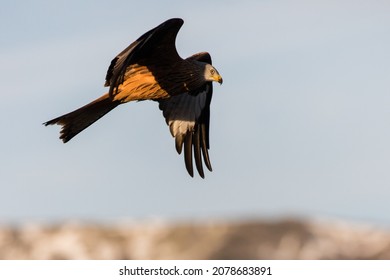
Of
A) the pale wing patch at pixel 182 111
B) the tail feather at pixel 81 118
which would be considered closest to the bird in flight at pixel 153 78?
the tail feather at pixel 81 118

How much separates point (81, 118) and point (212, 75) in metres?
1.92

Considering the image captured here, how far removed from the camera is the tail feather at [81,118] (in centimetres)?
1817

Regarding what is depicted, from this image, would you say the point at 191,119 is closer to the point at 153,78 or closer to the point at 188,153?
the point at 188,153

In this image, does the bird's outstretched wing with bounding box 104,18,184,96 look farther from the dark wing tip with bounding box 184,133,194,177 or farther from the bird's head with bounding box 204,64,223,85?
the dark wing tip with bounding box 184,133,194,177

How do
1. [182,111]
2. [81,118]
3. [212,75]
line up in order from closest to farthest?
[81,118], [212,75], [182,111]

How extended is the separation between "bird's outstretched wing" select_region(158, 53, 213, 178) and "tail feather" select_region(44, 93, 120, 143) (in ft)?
6.33

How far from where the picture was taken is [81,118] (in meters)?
18.2

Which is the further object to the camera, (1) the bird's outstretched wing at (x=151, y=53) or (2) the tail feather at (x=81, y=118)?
(2) the tail feather at (x=81, y=118)

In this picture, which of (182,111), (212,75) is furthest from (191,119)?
(212,75)

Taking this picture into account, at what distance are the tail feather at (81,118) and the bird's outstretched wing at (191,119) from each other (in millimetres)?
1929

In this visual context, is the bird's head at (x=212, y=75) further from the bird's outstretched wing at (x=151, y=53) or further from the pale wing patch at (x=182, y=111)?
the pale wing patch at (x=182, y=111)
